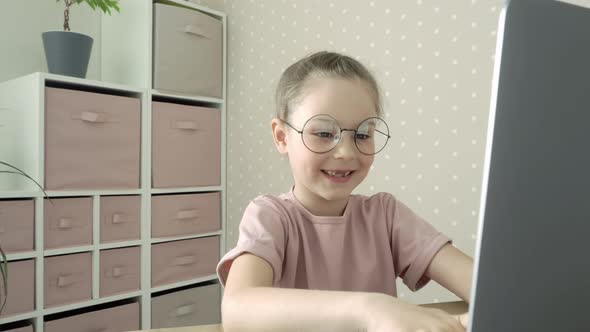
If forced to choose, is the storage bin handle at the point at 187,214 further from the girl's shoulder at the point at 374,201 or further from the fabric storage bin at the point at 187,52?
the girl's shoulder at the point at 374,201

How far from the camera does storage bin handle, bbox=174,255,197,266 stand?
6.66 ft

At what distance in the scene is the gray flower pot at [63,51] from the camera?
171 centimetres

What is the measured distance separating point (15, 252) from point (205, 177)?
0.82 meters

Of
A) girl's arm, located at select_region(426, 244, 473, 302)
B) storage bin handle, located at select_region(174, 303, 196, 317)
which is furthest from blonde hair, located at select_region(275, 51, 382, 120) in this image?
storage bin handle, located at select_region(174, 303, 196, 317)

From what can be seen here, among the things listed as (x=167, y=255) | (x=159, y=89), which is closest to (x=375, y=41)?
(x=159, y=89)

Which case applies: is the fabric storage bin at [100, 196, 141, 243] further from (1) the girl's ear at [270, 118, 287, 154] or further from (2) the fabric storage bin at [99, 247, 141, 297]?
(1) the girl's ear at [270, 118, 287, 154]

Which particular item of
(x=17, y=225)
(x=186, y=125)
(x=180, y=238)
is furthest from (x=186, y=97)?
(x=17, y=225)

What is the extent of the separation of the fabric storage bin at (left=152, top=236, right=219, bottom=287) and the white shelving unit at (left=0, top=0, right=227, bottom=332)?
0.08 ft

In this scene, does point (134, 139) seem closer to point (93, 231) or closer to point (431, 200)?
point (93, 231)

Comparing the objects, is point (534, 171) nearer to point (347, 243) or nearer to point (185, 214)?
point (347, 243)

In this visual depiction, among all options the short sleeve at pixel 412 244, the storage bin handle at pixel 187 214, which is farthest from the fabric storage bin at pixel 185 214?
the short sleeve at pixel 412 244

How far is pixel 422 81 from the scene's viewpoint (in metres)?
1.54

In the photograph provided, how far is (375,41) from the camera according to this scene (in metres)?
1.67

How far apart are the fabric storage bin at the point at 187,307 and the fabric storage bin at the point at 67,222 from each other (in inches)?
16.6
